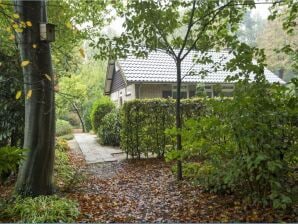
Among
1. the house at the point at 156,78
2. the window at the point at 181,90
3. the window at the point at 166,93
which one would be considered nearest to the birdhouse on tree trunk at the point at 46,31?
the house at the point at 156,78

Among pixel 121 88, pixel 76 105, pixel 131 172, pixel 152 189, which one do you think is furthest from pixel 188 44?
pixel 76 105

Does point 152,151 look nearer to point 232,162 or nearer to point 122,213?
point 122,213

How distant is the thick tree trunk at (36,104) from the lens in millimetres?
5398

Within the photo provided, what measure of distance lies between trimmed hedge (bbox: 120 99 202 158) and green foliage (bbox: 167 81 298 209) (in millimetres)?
4759

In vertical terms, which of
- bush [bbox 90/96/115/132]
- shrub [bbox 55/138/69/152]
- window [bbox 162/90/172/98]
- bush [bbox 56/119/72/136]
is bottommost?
shrub [bbox 55/138/69/152]

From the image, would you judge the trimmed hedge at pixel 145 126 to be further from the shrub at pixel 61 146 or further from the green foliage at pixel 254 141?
the green foliage at pixel 254 141

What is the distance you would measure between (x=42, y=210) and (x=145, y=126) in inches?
212

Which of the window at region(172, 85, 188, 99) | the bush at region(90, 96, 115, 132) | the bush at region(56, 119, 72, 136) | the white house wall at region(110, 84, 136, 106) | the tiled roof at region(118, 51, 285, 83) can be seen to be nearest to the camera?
the bush at region(90, 96, 115, 132)

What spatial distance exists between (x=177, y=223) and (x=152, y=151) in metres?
5.55

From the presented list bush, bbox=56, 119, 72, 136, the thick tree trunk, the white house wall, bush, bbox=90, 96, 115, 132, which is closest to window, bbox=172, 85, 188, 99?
the white house wall

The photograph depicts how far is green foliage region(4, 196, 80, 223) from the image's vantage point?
173 inches

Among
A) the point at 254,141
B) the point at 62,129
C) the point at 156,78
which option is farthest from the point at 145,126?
the point at 62,129

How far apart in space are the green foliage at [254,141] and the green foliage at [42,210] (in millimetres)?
2063

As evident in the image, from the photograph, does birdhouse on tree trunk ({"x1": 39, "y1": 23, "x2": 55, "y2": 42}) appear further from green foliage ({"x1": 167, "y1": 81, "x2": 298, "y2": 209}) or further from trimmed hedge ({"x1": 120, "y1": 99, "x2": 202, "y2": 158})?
trimmed hedge ({"x1": 120, "y1": 99, "x2": 202, "y2": 158})
